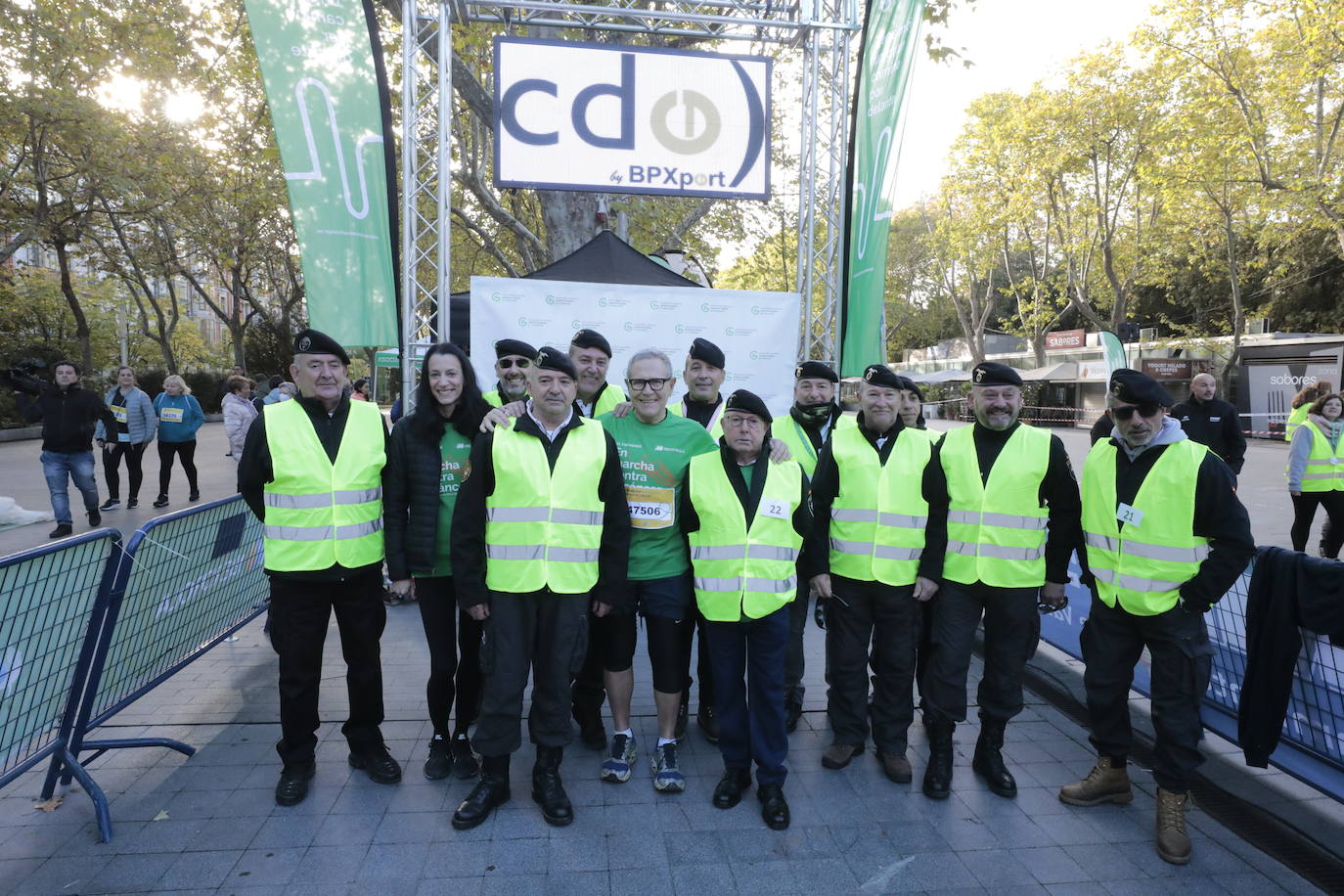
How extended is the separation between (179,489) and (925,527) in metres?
12.4

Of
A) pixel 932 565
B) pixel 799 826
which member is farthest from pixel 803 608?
pixel 799 826

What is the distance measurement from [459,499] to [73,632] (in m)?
1.66

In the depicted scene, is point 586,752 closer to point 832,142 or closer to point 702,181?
point 702,181

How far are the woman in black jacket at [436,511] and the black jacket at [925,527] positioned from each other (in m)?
1.61

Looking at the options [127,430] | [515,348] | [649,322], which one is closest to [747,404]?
[515,348]

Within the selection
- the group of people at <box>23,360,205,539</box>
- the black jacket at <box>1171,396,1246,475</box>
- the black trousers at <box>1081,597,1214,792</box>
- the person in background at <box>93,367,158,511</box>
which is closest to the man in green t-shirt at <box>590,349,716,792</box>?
the black trousers at <box>1081,597,1214,792</box>

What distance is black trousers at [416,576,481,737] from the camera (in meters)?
3.43

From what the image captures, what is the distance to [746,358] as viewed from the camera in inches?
260

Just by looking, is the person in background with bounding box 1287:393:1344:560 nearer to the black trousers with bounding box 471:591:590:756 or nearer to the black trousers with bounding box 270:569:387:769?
the black trousers with bounding box 471:591:590:756

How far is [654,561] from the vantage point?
3340 millimetres

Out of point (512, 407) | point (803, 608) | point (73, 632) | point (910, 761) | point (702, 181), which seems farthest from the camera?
point (702, 181)

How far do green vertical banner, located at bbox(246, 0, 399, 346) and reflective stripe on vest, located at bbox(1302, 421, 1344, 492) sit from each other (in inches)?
331

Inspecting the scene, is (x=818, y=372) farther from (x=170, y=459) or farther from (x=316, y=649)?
Result: (x=170, y=459)

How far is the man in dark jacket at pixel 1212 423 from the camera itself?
7652 millimetres
